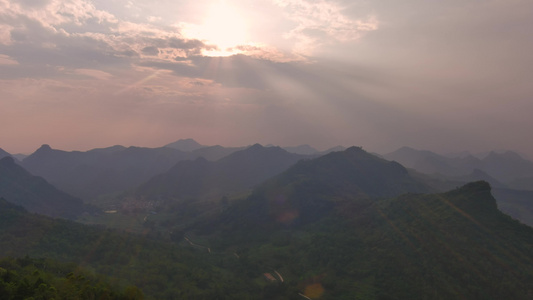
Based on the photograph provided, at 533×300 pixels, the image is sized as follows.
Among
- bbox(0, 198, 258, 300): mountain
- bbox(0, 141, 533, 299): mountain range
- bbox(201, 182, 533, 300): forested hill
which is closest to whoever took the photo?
bbox(201, 182, 533, 300): forested hill

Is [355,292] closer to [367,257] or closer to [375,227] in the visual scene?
[367,257]

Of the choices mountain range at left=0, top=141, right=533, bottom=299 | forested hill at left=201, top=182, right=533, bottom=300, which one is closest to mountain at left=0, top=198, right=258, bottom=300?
mountain range at left=0, top=141, right=533, bottom=299

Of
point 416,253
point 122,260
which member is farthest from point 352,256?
point 122,260

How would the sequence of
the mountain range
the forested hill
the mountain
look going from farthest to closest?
the mountain → the mountain range → the forested hill

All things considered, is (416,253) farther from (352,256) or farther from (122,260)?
(122,260)

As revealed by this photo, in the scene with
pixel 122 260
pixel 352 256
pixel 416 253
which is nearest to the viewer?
pixel 416 253

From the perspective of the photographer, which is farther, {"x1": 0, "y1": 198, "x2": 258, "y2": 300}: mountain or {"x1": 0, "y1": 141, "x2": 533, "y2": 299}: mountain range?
{"x1": 0, "y1": 198, "x2": 258, "y2": 300}: mountain

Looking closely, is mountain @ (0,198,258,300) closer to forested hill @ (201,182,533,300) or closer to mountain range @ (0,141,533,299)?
mountain range @ (0,141,533,299)

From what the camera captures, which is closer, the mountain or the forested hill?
the forested hill

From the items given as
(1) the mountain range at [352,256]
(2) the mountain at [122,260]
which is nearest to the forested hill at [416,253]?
(1) the mountain range at [352,256]

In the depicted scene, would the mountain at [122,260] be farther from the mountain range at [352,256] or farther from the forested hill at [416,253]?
the forested hill at [416,253]

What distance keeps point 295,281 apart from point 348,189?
4589 inches

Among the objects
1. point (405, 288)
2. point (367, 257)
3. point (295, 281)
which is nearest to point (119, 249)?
point (295, 281)

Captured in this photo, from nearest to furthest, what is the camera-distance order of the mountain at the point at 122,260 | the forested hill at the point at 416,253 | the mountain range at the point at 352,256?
the forested hill at the point at 416,253 < the mountain range at the point at 352,256 < the mountain at the point at 122,260
